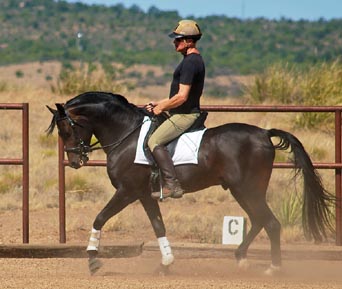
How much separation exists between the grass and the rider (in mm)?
3062

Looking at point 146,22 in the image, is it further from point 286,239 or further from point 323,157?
point 286,239

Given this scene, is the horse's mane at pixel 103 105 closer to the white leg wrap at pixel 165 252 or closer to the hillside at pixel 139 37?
the white leg wrap at pixel 165 252

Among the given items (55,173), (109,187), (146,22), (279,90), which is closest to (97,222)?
(109,187)

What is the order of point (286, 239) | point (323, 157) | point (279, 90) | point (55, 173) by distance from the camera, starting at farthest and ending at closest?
point (279, 90) → point (323, 157) → point (55, 173) → point (286, 239)

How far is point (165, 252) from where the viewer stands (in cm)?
1105

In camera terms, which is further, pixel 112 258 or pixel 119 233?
pixel 119 233

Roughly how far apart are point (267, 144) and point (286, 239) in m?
3.29

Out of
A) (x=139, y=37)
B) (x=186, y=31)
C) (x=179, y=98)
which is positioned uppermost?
(x=186, y=31)

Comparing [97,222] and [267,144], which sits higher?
[267,144]

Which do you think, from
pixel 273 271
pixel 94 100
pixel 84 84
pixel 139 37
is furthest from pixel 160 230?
pixel 139 37

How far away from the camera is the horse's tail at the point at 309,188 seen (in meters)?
11.2

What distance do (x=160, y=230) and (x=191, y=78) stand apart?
1.56 meters

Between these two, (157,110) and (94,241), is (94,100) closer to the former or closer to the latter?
(157,110)

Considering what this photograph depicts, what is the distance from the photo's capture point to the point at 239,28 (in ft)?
347
